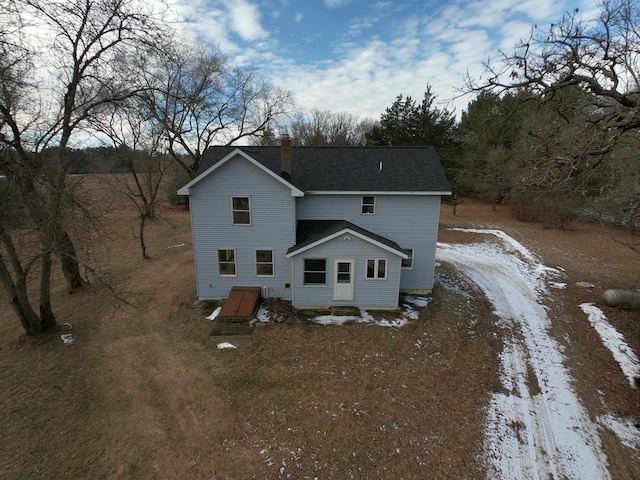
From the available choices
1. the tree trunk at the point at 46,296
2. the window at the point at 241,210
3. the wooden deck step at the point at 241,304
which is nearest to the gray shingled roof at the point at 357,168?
the window at the point at 241,210

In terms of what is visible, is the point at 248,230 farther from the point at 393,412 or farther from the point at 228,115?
the point at 228,115

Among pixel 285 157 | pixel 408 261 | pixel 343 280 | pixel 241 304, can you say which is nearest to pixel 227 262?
pixel 241 304

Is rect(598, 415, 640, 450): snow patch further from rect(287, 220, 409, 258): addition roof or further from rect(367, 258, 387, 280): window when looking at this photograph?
rect(367, 258, 387, 280): window

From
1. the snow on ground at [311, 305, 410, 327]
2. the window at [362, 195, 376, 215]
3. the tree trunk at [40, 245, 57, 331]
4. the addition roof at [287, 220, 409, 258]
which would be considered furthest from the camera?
the window at [362, 195, 376, 215]

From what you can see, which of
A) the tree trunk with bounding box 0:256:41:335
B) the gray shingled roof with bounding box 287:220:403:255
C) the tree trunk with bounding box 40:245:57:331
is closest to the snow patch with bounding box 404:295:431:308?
the gray shingled roof with bounding box 287:220:403:255

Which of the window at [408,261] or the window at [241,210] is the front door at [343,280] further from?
the window at [241,210]

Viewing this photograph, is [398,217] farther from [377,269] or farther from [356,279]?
[356,279]
